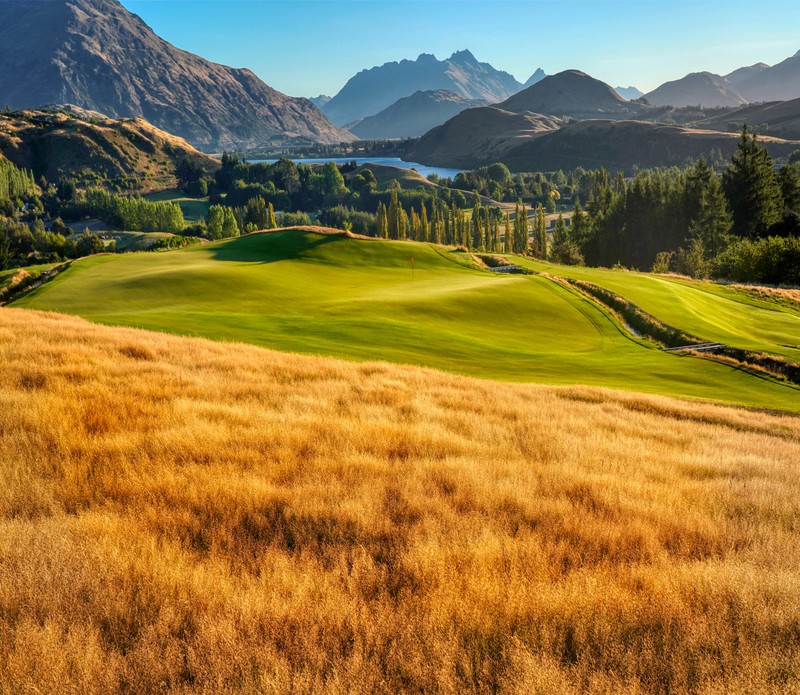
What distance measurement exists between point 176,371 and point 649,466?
1056cm

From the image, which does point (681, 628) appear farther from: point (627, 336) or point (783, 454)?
point (627, 336)

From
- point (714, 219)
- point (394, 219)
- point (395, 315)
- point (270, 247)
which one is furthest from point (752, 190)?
point (395, 315)

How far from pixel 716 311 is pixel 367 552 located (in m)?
41.7

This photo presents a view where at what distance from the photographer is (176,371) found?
487 inches

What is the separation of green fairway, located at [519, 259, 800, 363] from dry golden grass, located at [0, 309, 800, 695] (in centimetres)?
2346

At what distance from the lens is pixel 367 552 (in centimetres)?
549

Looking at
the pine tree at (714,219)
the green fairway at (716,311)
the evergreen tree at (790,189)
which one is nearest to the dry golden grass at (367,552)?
the green fairway at (716,311)

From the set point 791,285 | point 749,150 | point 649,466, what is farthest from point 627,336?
point 749,150

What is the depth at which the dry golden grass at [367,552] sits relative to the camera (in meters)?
3.97

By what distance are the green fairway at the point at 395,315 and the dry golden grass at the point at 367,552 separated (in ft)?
40.9

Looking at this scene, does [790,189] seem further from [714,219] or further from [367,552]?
[367,552]

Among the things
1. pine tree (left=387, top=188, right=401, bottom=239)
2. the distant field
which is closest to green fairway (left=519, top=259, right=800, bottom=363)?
pine tree (left=387, top=188, right=401, bottom=239)

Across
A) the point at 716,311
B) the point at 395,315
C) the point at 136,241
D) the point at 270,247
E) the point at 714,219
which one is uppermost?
the point at 136,241

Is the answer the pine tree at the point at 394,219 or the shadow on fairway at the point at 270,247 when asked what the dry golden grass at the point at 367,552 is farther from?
the pine tree at the point at 394,219
